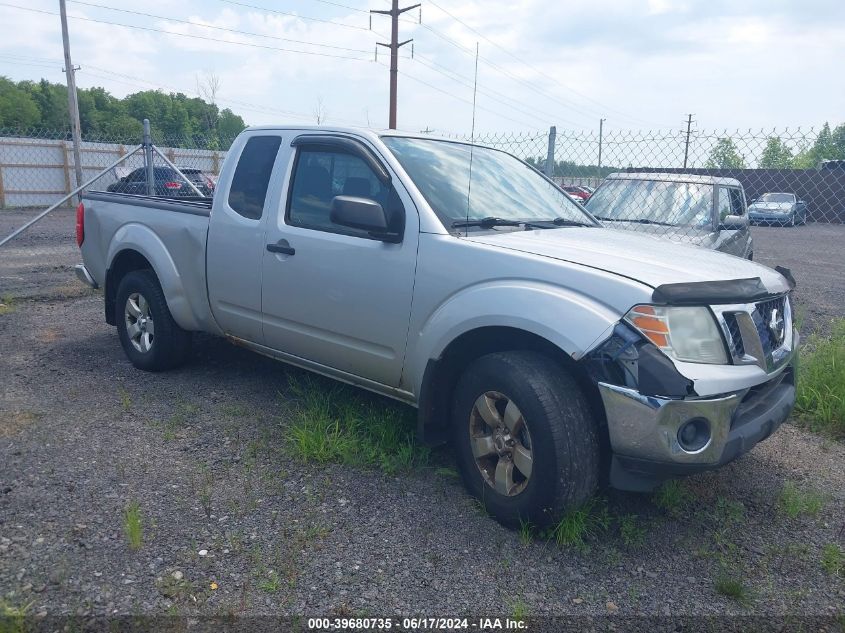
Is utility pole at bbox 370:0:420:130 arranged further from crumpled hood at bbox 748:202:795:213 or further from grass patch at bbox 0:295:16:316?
grass patch at bbox 0:295:16:316

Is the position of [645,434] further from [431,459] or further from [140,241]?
[140,241]

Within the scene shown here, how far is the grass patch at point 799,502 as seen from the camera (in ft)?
11.8

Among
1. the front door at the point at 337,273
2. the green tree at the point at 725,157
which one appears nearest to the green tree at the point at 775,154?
the green tree at the point at 725,157

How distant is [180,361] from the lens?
17.9 feet

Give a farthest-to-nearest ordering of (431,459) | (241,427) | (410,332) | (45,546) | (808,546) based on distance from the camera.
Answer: (241,427)
(431,459)
(410,332)
(808,546)
(45,546)

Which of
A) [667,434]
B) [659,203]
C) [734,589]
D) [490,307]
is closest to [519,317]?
[490,307]

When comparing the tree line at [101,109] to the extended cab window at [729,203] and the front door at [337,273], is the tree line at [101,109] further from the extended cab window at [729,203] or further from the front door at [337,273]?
the front door at [337,273]

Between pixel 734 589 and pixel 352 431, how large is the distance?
2.21 metres

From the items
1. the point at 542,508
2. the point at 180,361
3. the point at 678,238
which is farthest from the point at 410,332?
the point at 678,238

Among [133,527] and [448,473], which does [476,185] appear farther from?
[133,527]

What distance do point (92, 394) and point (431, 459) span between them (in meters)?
2.58

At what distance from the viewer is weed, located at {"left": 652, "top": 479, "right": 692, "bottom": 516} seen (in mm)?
3559

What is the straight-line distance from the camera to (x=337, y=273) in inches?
157

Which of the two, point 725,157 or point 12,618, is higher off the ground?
point 725,157
